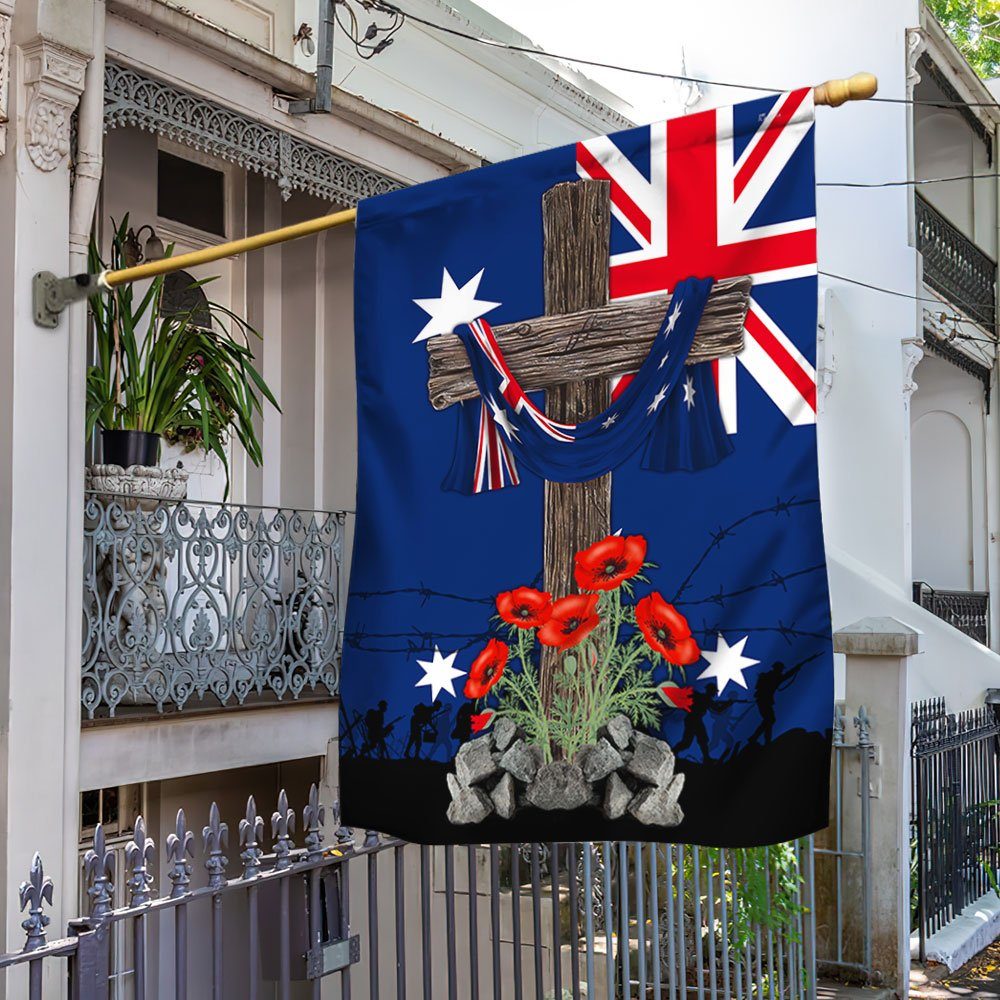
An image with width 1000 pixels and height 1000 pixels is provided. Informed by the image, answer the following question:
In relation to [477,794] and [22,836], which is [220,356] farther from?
[477,794]

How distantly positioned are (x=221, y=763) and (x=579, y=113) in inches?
243

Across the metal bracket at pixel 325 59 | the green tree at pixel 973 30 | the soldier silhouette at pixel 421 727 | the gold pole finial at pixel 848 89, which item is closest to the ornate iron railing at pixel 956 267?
the green tree at pixel 973 30

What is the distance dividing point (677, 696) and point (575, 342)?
972mm

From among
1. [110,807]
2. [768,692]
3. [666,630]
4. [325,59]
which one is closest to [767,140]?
[666,630]

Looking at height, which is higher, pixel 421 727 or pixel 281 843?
pixel 421 727

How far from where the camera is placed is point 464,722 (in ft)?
11.6

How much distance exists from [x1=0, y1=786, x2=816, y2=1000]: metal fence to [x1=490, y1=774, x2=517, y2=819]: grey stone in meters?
0.52

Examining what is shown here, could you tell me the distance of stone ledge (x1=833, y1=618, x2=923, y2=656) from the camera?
7.42 meters

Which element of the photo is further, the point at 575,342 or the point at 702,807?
the point at 575,342

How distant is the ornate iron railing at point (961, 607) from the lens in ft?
50.3

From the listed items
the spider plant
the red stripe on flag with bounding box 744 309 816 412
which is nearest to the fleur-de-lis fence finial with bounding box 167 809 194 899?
the red stripe on flag with bounding box 744 309 816 412

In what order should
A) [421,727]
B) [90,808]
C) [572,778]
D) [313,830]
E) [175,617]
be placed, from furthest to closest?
[90,808] → [175,617] → [313,830] → [421,727] → [572,778]

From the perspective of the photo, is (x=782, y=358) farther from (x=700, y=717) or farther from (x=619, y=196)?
(x=700, y=717)

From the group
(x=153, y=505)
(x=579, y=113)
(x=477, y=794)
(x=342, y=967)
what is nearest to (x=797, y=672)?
(x=477, y=794)
